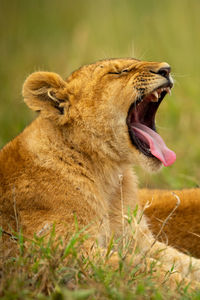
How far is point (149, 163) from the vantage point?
3660mm

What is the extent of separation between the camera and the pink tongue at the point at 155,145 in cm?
366

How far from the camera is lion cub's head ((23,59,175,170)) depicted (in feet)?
11.6

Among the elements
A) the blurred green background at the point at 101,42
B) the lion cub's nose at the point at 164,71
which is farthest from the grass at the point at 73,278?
the blurred green background at the point at 101,42

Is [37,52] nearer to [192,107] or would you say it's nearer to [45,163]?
[192,107]

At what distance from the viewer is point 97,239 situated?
3213 mm

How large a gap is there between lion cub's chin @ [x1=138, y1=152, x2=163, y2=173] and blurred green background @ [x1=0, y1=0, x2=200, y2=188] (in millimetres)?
2701

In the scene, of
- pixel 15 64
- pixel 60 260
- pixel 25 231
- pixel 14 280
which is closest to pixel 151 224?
pixel 25 231

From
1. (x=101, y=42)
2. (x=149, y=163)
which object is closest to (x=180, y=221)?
(x=149, y=163)

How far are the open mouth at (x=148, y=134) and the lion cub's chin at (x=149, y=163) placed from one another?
0.03 meters

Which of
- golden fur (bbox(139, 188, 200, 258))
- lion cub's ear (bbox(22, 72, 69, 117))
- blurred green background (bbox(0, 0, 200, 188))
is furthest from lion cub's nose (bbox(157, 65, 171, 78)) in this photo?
blurred green background (bbox(0, 0, 200, 188))

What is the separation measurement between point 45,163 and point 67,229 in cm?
A: 52

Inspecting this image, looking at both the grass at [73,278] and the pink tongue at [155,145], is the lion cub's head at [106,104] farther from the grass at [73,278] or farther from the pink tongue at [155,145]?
the grass at [73,278]

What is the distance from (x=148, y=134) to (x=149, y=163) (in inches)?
8.8

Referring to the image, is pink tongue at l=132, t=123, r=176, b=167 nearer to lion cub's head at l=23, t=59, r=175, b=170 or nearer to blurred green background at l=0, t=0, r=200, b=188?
lion cub's head at l=23, t=59, r=175, b=170
